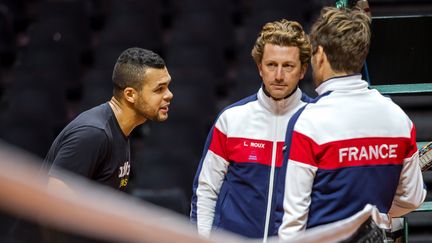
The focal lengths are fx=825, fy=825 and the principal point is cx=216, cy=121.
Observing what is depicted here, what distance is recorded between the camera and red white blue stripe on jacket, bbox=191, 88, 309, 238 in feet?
9.68

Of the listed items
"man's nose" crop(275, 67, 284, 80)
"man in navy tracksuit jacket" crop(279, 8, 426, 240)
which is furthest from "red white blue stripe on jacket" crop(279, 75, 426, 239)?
"man's nose" crop(275, 67, 284, 80)

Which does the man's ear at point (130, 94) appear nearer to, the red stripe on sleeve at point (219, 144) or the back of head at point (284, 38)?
the red stripe on sleeve at point (219, 144)

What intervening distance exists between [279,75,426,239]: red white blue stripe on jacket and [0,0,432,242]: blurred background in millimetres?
4042

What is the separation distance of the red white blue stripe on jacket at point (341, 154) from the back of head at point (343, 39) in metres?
0.05

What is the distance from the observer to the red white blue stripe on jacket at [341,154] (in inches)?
93.4

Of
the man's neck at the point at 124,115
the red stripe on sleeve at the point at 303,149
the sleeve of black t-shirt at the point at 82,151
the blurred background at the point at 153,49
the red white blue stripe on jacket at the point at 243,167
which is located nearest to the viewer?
the red stripe on sleeve at the point at 303,149

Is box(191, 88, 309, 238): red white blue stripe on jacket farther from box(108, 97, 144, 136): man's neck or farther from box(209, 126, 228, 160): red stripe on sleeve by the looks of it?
box(108, 97, 144, 136): man's neck

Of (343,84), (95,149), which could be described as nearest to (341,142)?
(343,84)

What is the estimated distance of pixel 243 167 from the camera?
117 inches

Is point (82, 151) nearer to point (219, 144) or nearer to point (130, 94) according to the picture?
point (130, 94)

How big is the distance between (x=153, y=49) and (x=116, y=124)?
4774 mm

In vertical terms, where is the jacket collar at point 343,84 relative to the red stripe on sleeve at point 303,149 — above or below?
above

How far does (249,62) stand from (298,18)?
60cm

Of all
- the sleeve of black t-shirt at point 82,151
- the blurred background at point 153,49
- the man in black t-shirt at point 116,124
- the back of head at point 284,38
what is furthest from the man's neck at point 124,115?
the blurred background at point 153,49
